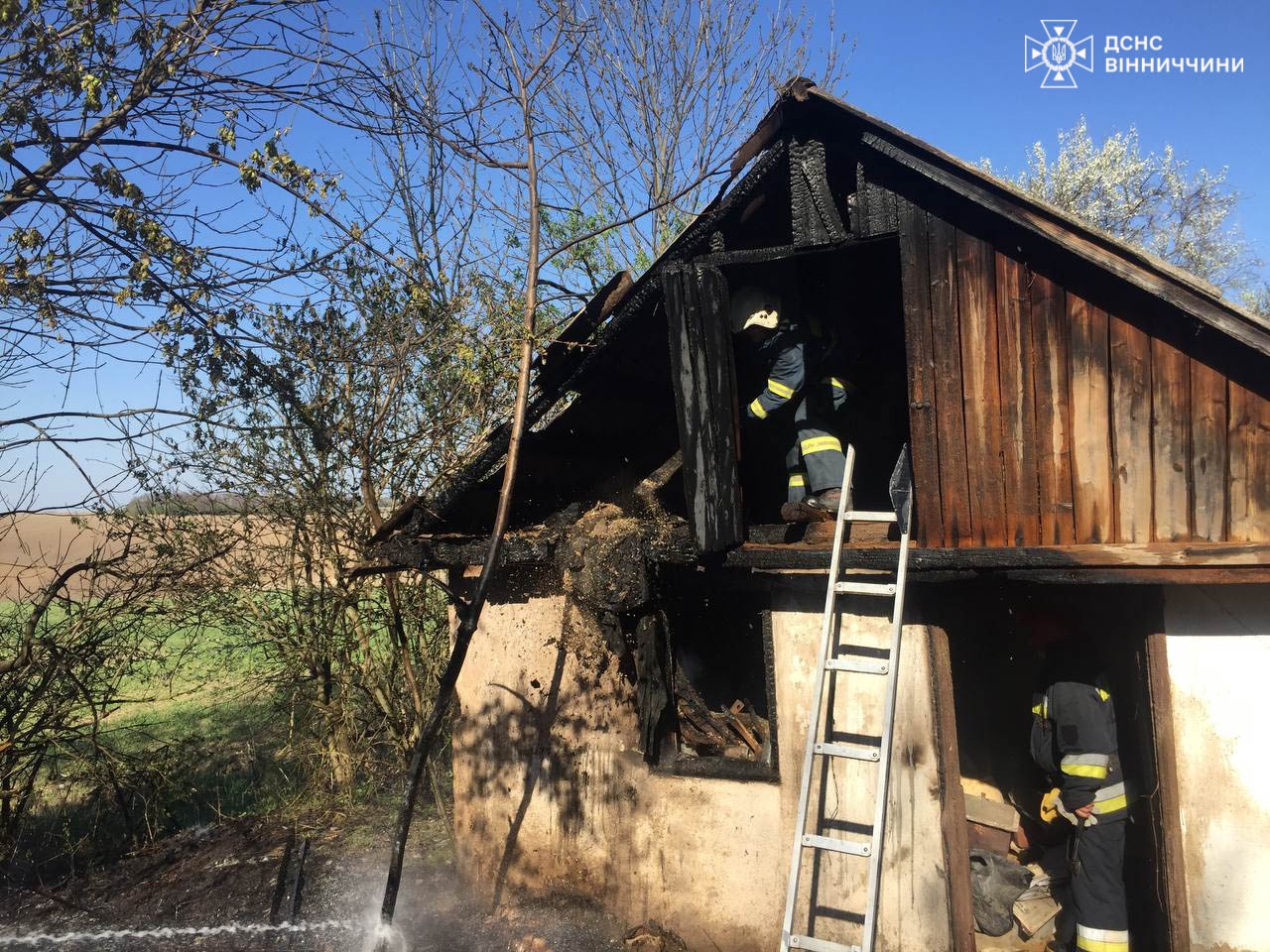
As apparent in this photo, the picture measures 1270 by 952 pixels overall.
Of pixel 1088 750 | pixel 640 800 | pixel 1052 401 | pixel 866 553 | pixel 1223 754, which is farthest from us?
pixel 640 800

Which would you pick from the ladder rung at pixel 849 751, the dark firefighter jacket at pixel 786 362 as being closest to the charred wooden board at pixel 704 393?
the dark firefighter jacket at pixel 786 362

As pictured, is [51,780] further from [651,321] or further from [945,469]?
[945,469]

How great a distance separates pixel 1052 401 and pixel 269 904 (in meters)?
7.01

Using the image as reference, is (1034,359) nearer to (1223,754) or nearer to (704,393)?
(704,393)

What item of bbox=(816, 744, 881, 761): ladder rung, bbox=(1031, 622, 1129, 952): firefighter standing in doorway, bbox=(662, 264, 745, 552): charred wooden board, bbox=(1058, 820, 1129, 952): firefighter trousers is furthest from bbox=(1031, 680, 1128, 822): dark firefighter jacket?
bbox=(662, 264, 745, 552): charred wooden board

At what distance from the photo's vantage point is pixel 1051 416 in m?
4.25

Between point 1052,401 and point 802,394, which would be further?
point 802,394

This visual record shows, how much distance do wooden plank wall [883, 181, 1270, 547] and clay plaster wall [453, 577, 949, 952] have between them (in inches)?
42.3

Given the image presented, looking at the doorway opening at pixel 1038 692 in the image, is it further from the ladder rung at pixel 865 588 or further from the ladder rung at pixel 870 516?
the ladder rung at pixel 870 516

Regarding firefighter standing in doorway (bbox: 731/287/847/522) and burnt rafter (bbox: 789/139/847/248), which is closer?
burnt rafter (bbox: 789/139/847/248)

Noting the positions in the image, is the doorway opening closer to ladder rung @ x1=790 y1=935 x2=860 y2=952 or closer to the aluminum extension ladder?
the aluminum extension ladder

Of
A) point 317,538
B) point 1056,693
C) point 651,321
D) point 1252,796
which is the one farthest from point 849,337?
point 317,538

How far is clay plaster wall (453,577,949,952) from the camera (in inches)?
191

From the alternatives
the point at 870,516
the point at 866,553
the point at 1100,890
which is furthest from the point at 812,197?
the point at 1100,890
